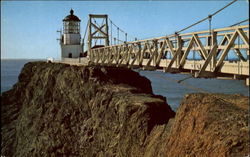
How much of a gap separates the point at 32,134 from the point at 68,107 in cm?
516

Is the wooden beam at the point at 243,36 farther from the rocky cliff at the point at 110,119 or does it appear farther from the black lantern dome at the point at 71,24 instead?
the black lantern dome at the point at 71,24

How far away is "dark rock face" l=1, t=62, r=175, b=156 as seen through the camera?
15742mm

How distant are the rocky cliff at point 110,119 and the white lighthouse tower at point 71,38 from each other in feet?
26.1

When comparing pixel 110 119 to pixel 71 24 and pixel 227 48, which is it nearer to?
pixel 227 48

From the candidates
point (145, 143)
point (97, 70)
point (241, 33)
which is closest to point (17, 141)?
point (97, 70)

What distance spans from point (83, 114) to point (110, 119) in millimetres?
4110

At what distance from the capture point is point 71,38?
4206cm

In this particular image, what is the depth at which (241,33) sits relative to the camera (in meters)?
7.25

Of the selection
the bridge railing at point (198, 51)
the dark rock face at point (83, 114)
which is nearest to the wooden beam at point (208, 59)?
the bridge railing at point (198, 51)

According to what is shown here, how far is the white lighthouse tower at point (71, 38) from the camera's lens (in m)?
42.1

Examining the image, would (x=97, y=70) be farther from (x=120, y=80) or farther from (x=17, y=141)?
(x=17, y=141)

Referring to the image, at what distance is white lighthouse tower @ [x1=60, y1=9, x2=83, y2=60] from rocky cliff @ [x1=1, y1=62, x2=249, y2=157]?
7.96 metres

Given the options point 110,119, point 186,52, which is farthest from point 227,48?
point 110,119

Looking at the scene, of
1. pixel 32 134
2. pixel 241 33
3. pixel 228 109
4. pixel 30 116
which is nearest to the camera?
pixel 241 33
